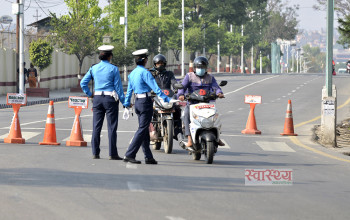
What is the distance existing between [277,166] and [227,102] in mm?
25740

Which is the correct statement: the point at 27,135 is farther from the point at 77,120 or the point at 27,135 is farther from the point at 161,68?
the point at 161,68

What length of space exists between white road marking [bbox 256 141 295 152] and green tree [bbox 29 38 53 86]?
29.0m

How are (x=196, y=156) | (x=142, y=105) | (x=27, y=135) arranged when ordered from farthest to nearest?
(x=27, y=135) < (x=196, y=156) < (x=142, y=105)

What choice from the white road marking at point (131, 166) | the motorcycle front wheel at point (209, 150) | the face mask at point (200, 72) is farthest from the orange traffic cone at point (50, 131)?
the motorcycle front wheel at point (209, 150)

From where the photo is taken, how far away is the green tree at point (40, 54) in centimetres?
4741

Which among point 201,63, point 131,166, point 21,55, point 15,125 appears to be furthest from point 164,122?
point 21,55

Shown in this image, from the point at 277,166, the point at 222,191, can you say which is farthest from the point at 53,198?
the point at 277,166

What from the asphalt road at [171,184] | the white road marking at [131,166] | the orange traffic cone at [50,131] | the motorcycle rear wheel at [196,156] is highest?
the orange traffic cone at [50,131]

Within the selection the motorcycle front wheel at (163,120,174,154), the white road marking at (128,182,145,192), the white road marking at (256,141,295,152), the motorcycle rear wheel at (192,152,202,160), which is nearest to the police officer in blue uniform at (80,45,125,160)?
the motorcycle front wheel at (163,120,174,154)

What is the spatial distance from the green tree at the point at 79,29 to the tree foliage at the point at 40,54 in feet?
16.5

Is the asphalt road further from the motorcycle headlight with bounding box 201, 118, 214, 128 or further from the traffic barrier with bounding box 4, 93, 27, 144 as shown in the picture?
the motorcycle headlight with bounding box 201, 118, 214, 128

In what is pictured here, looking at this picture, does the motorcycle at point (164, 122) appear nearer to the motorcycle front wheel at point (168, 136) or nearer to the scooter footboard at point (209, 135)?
the motorcycle front wheel at point (168, 136)

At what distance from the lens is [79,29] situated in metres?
53.4

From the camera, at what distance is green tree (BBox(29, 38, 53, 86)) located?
47.4 metres
